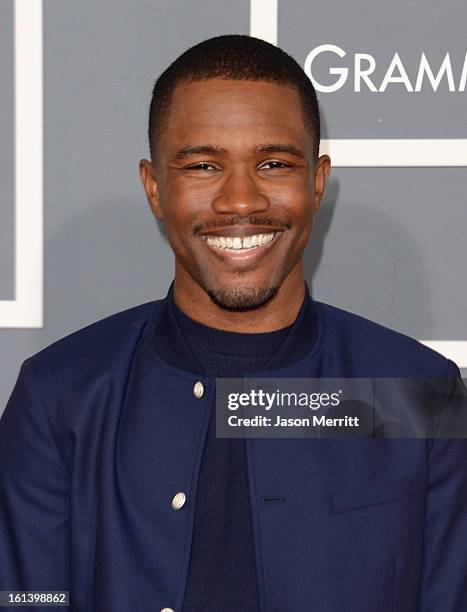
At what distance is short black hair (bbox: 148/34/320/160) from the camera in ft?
5.72

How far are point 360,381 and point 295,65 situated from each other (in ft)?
1.98

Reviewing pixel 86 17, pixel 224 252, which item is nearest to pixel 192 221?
pixel 224 252

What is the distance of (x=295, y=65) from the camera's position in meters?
1.83

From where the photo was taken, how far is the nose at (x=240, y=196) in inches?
65.4

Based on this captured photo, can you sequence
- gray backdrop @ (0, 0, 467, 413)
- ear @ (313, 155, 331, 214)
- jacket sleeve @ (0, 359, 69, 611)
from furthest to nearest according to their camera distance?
gray backdrop @ (0, 0, 467, 413)
ear @ (313, 155, 331, 214)
jacket sleeve @ (0, 359, 69, 611)

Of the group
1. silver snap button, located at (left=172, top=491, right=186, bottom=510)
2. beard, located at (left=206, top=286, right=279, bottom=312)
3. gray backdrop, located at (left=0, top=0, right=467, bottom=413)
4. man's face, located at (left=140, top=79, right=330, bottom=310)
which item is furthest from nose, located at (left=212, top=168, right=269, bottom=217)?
gray backdrop, located at (left=0, top=0, right=467, bottom=413)

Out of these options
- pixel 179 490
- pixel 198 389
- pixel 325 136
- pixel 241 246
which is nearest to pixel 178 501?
A: pixel 179 490

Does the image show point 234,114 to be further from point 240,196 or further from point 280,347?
point 280,347

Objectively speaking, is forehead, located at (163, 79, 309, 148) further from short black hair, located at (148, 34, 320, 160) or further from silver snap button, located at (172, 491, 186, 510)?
silver snap button, located at (172, 491, 186, 510)

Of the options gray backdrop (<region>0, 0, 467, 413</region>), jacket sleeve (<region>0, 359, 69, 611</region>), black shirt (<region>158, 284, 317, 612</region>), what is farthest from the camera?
gray backdrop (<region>0, 0, 467, 413</region>)

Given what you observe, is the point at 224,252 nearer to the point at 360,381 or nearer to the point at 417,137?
the point at 360,381

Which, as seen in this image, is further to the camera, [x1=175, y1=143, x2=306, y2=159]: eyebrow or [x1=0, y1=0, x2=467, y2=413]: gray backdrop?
[x1=0, y1=0, x2=467, y2=413]: gray backdrop

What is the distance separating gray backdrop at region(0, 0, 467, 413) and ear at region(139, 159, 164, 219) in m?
0.38

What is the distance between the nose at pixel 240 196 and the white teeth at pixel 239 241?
0.05m
